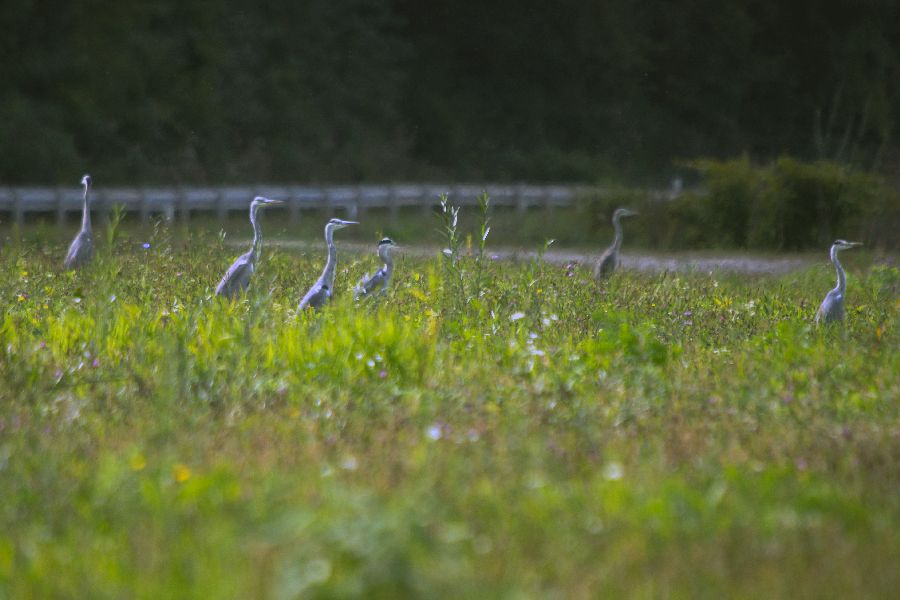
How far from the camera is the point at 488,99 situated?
139ft

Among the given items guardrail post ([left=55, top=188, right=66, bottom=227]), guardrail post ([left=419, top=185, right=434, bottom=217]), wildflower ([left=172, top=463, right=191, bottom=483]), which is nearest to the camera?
wildflower ([left=172, top=463, right=191, bottom=483])

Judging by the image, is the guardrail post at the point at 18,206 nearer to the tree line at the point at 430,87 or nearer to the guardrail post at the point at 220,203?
the guardrail post at the point at 220,203

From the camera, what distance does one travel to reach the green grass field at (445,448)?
167 inches

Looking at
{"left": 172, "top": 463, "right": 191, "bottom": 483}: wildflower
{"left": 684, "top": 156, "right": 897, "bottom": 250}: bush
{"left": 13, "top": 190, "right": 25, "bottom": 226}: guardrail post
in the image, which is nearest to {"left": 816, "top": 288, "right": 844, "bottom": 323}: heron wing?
{"left": 172, "top": 463, "right": 191, "bottom": 483}: wildflower

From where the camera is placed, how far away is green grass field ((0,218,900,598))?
4234 mm

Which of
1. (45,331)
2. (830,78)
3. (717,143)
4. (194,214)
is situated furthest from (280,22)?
(45,331)

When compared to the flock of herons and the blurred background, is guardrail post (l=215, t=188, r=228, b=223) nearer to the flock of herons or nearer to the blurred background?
the blurred background

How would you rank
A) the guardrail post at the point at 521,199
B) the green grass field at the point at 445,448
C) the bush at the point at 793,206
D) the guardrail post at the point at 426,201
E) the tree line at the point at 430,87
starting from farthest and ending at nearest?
the tree line at the point at 430,87 < the guardrail post at the point at 521,199 < the guardrail post at the point at 426,201 < the bush at the point at 793,206 < the green grass field at the point at 445,448

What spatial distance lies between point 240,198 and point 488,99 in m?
19.1

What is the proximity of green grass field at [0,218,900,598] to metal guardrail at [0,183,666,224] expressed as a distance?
36.6 feet

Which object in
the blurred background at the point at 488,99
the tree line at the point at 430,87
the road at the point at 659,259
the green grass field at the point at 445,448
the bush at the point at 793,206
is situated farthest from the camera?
the tree line at the point at 430,87

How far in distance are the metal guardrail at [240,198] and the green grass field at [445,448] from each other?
1117 centimetres

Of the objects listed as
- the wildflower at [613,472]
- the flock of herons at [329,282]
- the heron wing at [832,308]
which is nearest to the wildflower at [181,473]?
the wildflower at [613,472]

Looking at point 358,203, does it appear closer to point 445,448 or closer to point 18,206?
point 18,206
